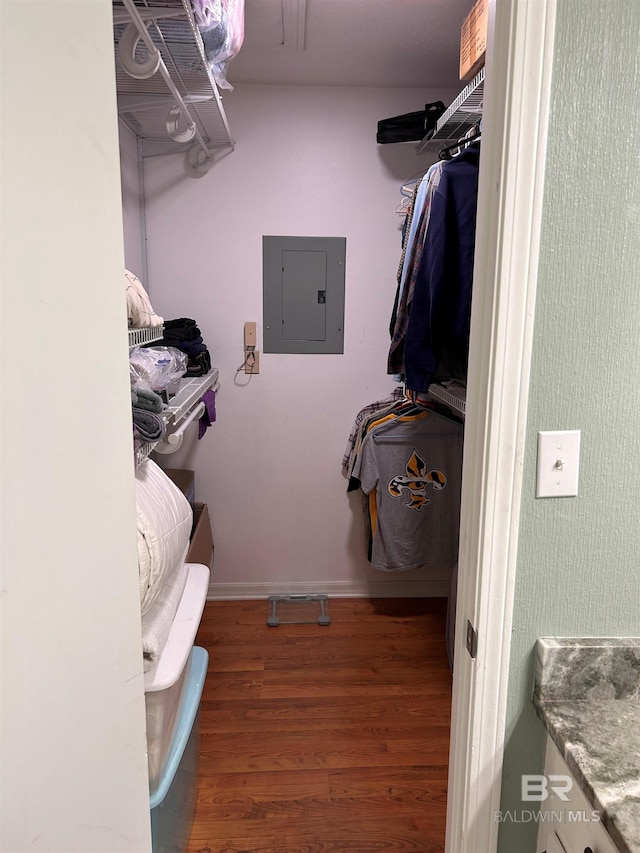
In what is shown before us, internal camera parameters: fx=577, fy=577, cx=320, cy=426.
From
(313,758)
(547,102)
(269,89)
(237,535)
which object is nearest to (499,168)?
(547,102)

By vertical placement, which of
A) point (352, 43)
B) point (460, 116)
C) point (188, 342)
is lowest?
point (188, 342)

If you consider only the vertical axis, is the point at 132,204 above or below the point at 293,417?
above

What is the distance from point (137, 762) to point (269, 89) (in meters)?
2.73

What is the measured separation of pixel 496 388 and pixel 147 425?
2.62 ft

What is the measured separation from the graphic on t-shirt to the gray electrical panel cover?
0.75m

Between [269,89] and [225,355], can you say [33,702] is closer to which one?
[225,355]

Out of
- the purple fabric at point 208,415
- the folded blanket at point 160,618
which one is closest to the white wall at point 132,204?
the purple fabric at point 208,415

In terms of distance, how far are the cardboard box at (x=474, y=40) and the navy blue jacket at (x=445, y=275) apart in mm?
259

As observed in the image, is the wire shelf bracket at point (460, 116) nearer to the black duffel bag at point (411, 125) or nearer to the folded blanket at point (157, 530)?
the black duffel bag at point (411, 125)

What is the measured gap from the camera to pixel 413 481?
8.49ft

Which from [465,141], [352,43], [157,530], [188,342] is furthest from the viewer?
[188,342]

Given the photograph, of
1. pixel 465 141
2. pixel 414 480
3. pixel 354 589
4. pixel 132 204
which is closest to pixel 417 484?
pixel 414 480

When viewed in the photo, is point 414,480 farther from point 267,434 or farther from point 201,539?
point 201,539

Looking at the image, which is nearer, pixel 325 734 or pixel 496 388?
pixel 496 388
